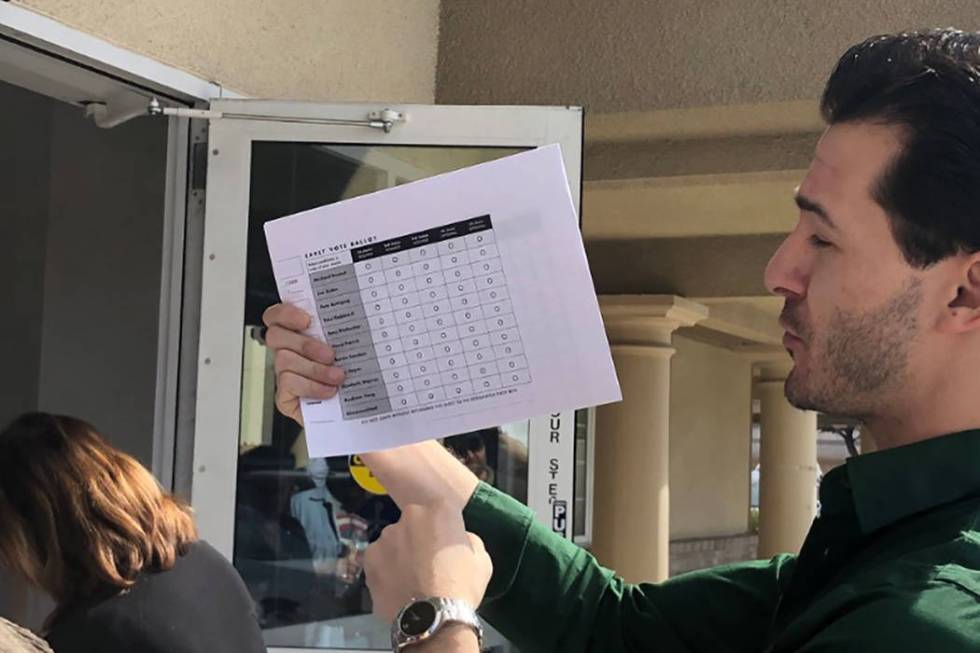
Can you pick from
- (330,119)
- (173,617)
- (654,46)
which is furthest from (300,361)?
(654,46)

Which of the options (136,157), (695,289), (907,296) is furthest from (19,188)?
(907,296)

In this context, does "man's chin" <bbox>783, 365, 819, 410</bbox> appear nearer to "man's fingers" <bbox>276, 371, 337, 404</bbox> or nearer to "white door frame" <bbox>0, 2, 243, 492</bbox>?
"man's fingers" <bbox>276, 371, 337, 404</bbox>

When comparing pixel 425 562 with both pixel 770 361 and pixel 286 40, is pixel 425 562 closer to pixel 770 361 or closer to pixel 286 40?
pixel 286 40

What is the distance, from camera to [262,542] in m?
3.35

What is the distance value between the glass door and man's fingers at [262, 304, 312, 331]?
6.32 ft

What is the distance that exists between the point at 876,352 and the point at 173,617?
5.31 feet

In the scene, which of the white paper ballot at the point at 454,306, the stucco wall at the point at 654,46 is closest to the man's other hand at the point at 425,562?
the white paper ballot at the point at 454,306

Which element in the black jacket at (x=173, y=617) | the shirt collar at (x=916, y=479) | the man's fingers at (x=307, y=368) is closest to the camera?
the shirt collar at (x=916, y=479)

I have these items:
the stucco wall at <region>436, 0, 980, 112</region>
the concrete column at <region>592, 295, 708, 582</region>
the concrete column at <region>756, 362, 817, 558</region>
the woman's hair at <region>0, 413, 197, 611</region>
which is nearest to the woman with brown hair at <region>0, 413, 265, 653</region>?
the woman's hair at <region>0, 413, 197, 611</region>

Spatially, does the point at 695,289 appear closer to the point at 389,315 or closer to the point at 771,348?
the point at 771,348

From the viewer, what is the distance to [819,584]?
3.79 feet

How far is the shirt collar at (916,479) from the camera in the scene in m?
1.06

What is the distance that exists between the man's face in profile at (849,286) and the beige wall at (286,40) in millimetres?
2214

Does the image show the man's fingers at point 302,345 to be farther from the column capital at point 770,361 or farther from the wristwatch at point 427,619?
the column capital at point 770,361
